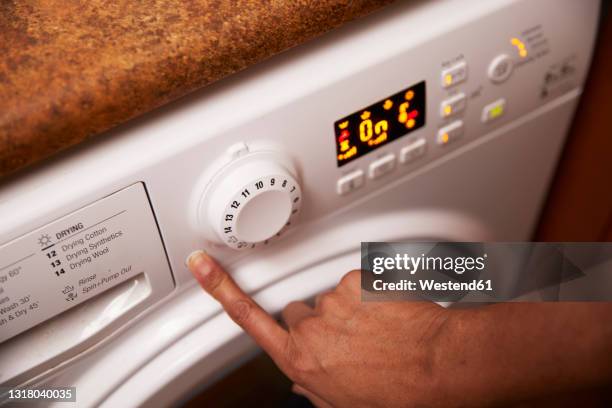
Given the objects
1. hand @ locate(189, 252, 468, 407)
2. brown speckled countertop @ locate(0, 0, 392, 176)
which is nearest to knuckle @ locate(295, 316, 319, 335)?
hand @ locate(189, 252, 468, 407)

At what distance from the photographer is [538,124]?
616mm

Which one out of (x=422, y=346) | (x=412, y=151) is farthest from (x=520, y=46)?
(x=422, y=346)

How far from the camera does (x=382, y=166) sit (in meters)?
0.51

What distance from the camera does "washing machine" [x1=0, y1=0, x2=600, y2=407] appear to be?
0.40 meters

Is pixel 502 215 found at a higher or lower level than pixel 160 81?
lower

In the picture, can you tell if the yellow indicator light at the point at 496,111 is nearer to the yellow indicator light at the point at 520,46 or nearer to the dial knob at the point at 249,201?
the yellow indicator light at the point at 520,46

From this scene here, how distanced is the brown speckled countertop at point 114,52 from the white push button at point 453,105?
12cm

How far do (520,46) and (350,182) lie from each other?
190mm

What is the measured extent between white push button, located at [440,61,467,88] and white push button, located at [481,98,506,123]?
5 cm

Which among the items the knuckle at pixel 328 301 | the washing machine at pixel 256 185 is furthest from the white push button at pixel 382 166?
the knuckle at pixel 328 301

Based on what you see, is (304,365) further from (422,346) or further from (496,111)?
(496,111)

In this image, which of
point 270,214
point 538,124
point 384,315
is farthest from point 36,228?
point 538,124

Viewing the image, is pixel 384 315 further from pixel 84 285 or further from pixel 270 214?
pixel 84 285

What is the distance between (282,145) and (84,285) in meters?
0.17
